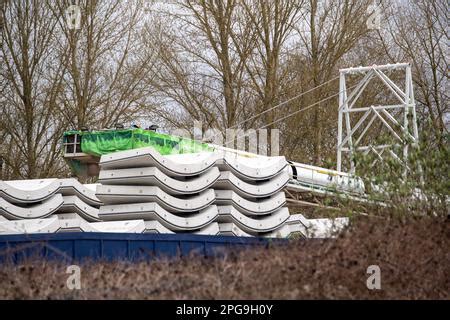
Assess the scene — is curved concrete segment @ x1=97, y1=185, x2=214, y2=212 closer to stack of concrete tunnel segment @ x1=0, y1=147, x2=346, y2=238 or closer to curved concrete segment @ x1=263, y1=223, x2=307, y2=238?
stack of concrete tunnel segment @ x1=0, y1=147, x2=346, y2=238

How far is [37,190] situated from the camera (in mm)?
15484

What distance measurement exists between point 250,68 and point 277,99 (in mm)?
1444

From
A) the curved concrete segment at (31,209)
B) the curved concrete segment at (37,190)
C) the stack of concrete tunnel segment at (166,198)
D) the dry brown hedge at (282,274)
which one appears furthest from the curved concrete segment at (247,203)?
the dry brown hedge at (282,274)

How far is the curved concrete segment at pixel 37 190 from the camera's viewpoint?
50.4 ft

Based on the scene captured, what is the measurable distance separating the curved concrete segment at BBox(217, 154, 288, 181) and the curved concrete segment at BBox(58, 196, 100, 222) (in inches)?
110

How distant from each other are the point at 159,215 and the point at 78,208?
8.40ft

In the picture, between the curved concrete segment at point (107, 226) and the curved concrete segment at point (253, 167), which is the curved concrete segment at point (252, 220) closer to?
the curved concrete segment at point (253, 167)

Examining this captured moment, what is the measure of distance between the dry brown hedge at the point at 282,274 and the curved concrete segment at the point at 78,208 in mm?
7227

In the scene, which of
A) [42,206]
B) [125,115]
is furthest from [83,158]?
[125,115]

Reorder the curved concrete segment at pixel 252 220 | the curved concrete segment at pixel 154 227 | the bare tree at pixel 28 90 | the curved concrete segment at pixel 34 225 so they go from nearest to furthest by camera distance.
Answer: the curved concrete segment at pixel 34 225 < the curved concrete segment at pixel 154 227 < the curved concrete segment at pixel 252 220 < the bare tree at pixel 28 90

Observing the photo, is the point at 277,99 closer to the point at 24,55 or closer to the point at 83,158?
the point at 24,55

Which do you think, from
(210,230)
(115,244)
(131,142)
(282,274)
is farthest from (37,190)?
(282,274)

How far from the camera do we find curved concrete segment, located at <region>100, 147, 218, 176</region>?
47.2 ft

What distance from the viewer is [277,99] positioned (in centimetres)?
3086
